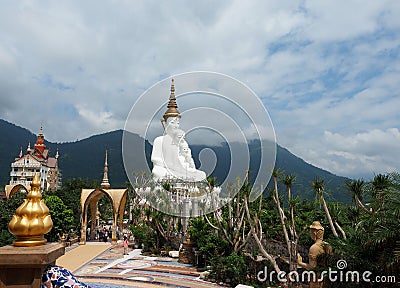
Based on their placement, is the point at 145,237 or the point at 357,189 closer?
the point at 357,189

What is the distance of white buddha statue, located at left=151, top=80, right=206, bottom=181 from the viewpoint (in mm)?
21125

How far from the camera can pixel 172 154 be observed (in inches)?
899

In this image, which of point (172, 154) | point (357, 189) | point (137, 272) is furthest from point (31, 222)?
point (172, 154)

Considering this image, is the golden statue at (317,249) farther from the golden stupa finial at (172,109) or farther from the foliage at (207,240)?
the golden stupa finial at (172,109)

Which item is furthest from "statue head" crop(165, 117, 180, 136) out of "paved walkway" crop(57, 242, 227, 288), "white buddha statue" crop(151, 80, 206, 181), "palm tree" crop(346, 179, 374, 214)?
"palm tree" crop(346, 179, 374, 214)

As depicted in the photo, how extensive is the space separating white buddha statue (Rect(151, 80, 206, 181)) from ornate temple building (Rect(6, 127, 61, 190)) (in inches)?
858

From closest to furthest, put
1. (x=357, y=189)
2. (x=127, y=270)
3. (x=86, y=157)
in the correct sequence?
(x=357, y=189), (x=127, y=270), (x=86, y=157)

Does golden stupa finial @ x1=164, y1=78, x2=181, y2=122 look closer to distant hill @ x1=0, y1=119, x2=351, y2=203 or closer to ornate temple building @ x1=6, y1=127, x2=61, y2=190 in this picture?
ornate temple building @ x1=6, y1=127, x2=61, y2=190

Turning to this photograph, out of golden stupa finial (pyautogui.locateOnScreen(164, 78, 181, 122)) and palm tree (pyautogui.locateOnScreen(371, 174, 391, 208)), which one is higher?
golden stupa finial (pyautogui.locateOnScreen(164, 78, 181, 122))

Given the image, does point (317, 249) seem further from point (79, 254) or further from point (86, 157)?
point (86, 157)

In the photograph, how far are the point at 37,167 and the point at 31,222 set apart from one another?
43.2 m

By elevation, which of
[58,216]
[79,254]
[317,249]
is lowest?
[79,254]

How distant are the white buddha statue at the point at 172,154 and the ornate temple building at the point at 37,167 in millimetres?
21798

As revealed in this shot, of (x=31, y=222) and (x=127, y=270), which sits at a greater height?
(x=31, y=222)
